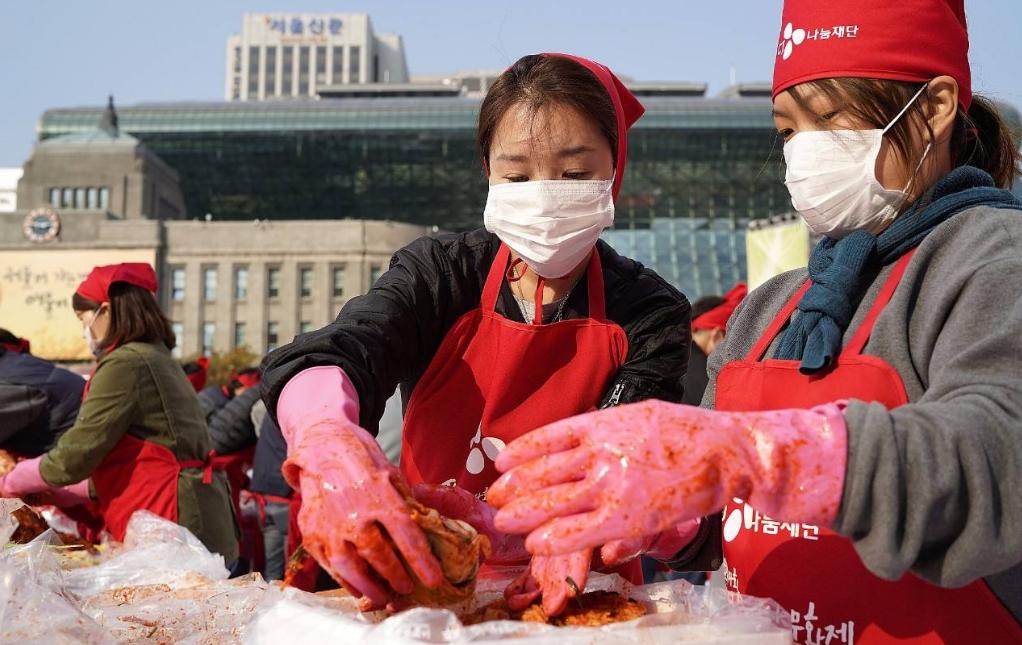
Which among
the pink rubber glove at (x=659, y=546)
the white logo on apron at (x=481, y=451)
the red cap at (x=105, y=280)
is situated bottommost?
the red cap at (x=105, y=280)

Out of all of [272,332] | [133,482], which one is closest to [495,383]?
[133,482]

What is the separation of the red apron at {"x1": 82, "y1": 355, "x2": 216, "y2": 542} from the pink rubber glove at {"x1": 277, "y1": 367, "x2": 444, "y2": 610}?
3.33 metres

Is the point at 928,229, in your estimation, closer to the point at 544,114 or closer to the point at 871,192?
the point at 871,192

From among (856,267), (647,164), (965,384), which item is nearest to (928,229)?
(856,267)

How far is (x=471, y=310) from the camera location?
2328 mm

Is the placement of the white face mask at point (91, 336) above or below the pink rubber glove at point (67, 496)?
above

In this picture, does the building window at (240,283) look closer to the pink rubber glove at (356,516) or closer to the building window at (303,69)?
the pink rubber glove at (356,516)

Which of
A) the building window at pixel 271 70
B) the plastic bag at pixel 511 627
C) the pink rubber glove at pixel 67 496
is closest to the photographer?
the plastic bag at pixel 511 627

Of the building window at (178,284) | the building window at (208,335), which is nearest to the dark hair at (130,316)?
the building window at (208,335)

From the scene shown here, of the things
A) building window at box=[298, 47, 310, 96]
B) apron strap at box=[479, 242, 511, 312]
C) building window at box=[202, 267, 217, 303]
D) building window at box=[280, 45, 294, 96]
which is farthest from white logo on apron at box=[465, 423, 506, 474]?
building window at box=[280, 45, 294, 96]

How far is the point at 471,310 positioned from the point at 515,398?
0.23m

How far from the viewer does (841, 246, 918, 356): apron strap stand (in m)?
1.53

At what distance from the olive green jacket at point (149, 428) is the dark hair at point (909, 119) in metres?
3.51

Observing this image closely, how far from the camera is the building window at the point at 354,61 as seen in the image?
419ft
